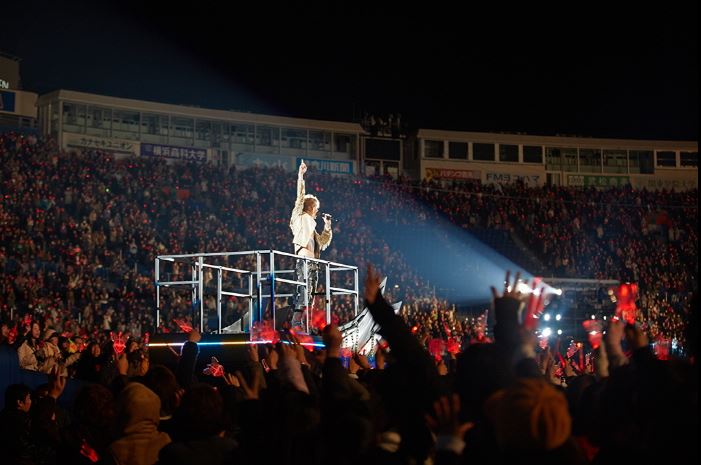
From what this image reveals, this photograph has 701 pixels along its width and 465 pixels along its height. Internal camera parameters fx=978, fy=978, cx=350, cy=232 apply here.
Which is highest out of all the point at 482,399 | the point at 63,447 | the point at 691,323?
the point at 691,323

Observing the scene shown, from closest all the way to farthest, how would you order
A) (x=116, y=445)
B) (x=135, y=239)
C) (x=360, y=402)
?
(x=360, y=402), (x=116, y=445), (x=135, y=239)

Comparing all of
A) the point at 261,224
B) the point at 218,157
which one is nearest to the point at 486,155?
the point at 218,157

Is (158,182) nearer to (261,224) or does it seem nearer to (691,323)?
(261,224)

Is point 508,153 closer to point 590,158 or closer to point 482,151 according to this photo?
point 482,151

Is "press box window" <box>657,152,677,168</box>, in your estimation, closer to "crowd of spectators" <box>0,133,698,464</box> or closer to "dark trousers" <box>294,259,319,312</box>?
"crowd of spectators" <box>0,133,698,464</box>

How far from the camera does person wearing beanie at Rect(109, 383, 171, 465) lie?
4.81 metres

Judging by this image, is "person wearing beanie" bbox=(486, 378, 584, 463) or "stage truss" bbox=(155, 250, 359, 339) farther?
"stage truss" bbox=(155, 250, 359, 339)

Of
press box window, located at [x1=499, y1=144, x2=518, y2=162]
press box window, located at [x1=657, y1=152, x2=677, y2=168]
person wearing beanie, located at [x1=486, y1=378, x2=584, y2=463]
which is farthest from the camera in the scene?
press box window, located at [x1=657, y1=152, x2=677, y2=168]

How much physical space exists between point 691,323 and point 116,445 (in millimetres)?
2771

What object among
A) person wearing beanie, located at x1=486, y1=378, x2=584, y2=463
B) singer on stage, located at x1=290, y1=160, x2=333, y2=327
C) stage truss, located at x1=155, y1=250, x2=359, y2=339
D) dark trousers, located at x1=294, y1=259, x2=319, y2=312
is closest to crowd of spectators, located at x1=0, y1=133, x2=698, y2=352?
stage truss, located at x1=155, y1=250, x2=359, y2=339

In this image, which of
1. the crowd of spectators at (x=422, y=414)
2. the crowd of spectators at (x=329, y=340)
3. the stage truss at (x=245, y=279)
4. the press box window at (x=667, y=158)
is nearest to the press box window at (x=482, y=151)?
the press box window at (x=667, y=158)

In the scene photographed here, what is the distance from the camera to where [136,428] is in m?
4.87

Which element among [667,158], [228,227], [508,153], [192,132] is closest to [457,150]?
[508,153]

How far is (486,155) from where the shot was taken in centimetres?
5225
